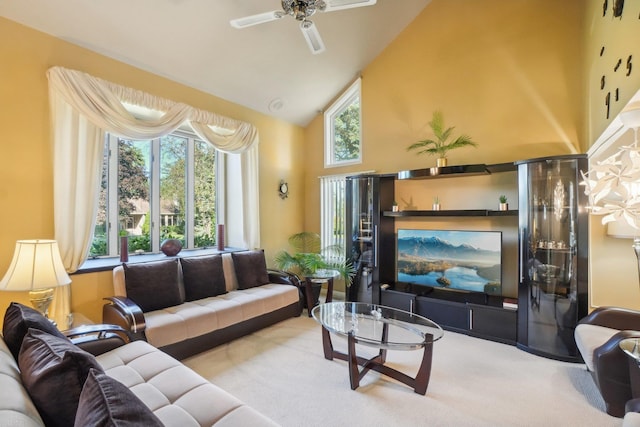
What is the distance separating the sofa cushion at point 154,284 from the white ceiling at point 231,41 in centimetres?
221

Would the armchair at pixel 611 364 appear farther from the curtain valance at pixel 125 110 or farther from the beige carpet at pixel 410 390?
the curtain valance at pixel 125 110

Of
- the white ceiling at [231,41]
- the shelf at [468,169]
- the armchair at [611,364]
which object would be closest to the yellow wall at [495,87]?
the shelf at [468,169]

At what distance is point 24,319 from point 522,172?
416 centimetres

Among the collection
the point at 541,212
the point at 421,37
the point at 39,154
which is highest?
the point at 421,37

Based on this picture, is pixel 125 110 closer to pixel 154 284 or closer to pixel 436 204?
pixel 154 284

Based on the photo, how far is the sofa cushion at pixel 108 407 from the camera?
820mm

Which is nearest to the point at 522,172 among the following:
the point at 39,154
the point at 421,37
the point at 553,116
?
the point at 553,116

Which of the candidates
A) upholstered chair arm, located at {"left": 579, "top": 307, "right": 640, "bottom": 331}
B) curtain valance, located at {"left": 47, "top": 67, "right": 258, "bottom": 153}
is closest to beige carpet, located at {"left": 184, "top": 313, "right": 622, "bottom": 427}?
upholstered chair arm, located at {"left": 579, "top": 307, "right": 640, "bottom": 331}

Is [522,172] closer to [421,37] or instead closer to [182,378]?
[421,37]

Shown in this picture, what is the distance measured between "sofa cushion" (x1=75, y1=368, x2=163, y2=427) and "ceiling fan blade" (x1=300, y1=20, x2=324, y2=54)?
2721mm

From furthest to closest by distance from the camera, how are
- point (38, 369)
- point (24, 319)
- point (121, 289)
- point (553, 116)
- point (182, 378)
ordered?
point (553, 116) < point (121, 289) < point (182, 378) < point (24, 319) < point (38, 369)

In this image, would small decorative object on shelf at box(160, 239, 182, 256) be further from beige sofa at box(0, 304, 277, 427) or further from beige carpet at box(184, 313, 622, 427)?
beige sofa at box(0, 304, 277, 427)

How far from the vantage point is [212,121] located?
3951 mm

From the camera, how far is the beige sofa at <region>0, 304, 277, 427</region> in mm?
900
